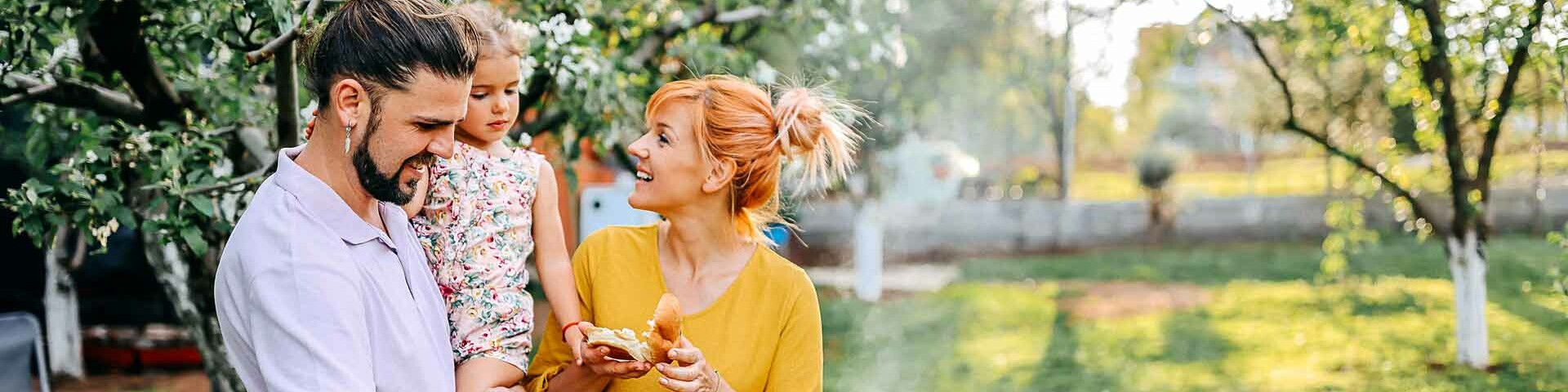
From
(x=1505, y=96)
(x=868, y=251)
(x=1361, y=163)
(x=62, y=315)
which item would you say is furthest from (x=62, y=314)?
(x=1505, y=96)

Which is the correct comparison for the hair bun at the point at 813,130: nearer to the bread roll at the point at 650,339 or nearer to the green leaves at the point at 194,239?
the bread roll at the point at 650,339

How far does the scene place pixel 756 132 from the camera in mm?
2641

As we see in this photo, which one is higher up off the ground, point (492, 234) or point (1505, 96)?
point (1505, 96)

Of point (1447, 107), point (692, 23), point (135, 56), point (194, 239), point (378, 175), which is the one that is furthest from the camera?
point (1447, 107)

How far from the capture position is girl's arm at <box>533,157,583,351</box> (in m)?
2.55

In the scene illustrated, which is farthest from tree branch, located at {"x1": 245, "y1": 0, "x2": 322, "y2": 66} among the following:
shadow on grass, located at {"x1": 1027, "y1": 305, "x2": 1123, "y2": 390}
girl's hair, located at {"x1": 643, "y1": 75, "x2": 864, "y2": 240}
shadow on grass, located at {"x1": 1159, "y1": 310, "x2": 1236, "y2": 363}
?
shadow on grass, located at {"x1": 1159, "y1": 310, "x2": 1236, "y2": 363}

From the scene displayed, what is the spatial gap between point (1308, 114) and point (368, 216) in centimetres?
1004

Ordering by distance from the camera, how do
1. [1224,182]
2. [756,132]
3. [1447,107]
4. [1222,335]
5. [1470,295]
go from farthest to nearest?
[1224,182] → [1222,335] → [1470,295] → [1447,107] → [756,132]

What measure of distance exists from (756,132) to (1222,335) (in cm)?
870

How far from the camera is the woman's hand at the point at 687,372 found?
228cm

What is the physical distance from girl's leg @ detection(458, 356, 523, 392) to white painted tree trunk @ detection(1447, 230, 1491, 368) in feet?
22.4

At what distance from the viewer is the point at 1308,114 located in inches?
418

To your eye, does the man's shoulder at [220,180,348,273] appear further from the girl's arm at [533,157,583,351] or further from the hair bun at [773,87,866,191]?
the hair bun at [773,87,866,191]

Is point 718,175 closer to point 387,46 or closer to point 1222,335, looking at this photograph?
point 387,46
